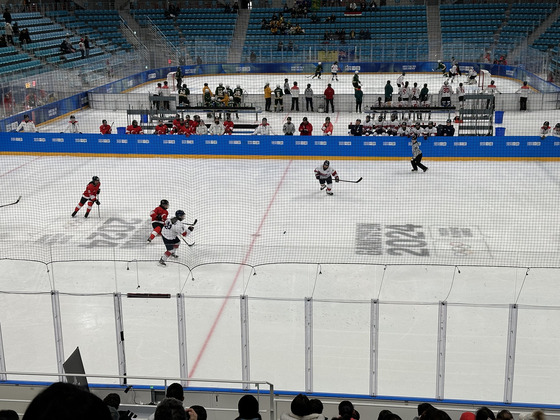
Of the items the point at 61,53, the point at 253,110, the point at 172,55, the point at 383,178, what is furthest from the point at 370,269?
the point at 172,55

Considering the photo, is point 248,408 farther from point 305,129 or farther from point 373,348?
point 305,129

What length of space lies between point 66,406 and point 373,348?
546 cm

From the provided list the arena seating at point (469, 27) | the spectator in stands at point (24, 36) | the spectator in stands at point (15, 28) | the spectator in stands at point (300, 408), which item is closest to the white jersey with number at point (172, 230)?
the spectator in stands at point (300, 408)

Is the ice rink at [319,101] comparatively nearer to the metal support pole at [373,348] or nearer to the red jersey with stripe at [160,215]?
the red jersey with stripe at [160,215]

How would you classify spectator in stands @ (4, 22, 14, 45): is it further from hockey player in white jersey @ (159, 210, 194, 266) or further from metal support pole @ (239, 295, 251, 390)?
metal support pole @ (239, 295, 251, 390)

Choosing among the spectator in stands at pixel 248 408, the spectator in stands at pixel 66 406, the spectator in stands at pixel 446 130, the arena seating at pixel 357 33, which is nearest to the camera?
the spectator in stands at pixel 66 406

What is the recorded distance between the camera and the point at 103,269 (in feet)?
32.0

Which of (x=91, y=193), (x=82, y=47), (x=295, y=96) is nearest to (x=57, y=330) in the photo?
(x=91, y=193)

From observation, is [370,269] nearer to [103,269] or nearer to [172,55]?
[103,269]

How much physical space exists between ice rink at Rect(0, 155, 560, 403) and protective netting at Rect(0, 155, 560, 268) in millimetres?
56

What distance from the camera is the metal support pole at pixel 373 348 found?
6426 millimetres

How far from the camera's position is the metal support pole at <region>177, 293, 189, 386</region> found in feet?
21.7

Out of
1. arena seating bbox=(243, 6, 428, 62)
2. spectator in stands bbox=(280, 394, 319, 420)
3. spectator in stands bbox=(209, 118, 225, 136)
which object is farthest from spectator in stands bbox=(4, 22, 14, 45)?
spectator in stands bbox=(280, 394, 319, 420)

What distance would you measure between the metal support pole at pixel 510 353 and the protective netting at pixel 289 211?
3771mm
